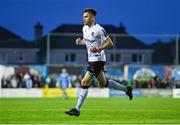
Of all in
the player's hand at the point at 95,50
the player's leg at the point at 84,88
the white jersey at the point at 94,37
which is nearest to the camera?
the player's hand at the point at 95,50

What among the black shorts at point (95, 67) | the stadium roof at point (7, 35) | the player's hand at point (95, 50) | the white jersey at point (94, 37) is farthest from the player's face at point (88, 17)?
the stadium roof at point (7, 35)

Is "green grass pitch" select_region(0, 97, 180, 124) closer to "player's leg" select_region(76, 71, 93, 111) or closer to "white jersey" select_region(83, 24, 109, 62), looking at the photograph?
"player's leg" select_region(76, 71, 93, 111)

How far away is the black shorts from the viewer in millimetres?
15570

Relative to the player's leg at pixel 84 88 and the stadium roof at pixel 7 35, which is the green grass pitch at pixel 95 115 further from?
the stadium roof at pixel 7 35

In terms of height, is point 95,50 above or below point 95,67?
above

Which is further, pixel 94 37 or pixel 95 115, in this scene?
pixel 95 115

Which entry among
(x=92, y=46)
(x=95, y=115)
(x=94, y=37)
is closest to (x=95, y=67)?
(x=92, y=46)

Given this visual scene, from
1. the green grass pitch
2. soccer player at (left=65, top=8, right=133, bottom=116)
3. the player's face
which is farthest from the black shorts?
the green grass pitch

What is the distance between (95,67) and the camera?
15594 millimetres

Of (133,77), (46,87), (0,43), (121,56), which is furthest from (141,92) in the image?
(0,43)

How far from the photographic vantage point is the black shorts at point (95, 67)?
15.6m

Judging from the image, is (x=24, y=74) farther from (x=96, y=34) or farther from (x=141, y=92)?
(x=96, y=34)

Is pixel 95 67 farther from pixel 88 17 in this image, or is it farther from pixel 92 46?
pixel 88 17

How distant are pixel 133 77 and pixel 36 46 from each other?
78.0 ft
